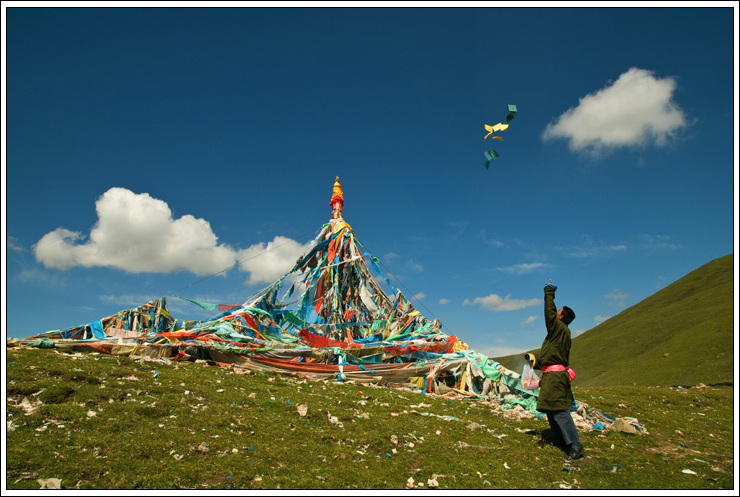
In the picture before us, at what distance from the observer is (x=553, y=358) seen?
8953mm

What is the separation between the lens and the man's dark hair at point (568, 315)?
926 centimetres

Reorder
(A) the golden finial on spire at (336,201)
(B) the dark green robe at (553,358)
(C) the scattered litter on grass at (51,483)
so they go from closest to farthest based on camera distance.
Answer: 1. (C) the scattered litter on grass at (51,483)
2. (B) the dark green robe at (553,358)
3. (A) the golden finial on spire at (336,201)

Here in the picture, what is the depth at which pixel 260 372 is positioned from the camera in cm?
1493

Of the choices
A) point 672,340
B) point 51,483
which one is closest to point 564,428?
point 51,483

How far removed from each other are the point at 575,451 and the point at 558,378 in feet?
4.51

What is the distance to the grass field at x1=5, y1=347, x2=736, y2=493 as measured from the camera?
6363mm

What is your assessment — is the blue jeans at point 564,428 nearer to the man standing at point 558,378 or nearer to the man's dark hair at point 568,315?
the man standing at point 558,378

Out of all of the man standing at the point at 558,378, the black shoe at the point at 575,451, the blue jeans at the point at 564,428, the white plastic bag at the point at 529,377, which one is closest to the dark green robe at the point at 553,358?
the man standing at the point at 558,378

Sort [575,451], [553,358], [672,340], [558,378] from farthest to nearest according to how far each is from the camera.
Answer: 1. [672,340]
2. [553,358]
3. [558,378]
4. [575,451]

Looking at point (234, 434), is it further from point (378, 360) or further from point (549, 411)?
point (378, 360)

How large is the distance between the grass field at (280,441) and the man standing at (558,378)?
1.28 feet

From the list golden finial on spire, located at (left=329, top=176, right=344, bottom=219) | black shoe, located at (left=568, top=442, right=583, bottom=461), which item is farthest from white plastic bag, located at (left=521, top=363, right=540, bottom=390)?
golden finial on spire, located at (left=329, top=176, right=344, bottom=219)

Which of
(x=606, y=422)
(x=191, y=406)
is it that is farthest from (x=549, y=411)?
(x=191, y=406)

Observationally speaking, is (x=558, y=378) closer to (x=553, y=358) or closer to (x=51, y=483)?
(x=553, y=358)
